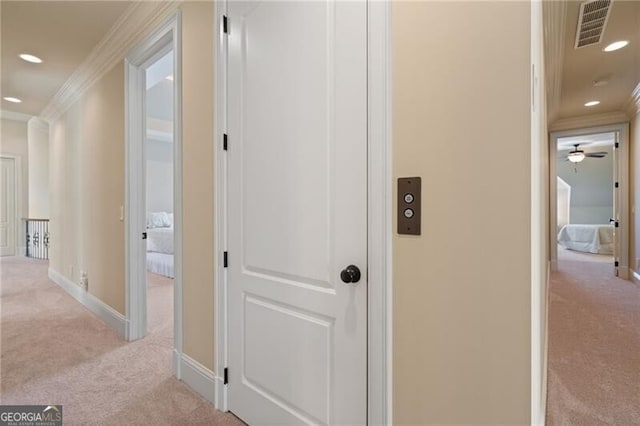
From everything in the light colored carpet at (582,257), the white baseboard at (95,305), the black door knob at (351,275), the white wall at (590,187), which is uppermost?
the white wall at (590,187)

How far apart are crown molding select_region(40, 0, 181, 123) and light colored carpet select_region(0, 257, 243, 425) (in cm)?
246

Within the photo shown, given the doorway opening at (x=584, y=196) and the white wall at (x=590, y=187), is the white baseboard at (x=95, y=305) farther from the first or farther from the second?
the white wall at (x=590, y=187)

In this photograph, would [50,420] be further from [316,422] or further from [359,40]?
[359,40]

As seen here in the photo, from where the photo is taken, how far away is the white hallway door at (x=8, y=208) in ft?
22.6

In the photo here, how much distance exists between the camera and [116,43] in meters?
2.97

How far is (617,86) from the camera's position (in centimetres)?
418

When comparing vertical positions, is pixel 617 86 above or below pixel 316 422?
above

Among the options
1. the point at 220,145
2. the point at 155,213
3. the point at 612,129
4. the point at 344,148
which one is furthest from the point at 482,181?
the point at 155,213

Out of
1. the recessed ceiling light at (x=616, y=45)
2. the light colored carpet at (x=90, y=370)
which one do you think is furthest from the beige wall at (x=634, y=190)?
the light colored carpet at (x=90, y=370)

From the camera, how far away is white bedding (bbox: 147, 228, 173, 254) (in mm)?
5402

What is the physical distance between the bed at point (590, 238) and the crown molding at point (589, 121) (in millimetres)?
3884

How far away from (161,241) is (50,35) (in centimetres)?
324

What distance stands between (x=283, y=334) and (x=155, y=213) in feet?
22.6

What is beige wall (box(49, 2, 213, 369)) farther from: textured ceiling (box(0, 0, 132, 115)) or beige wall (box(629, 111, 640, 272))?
beige wall (box(629, 111, 640, 272))
